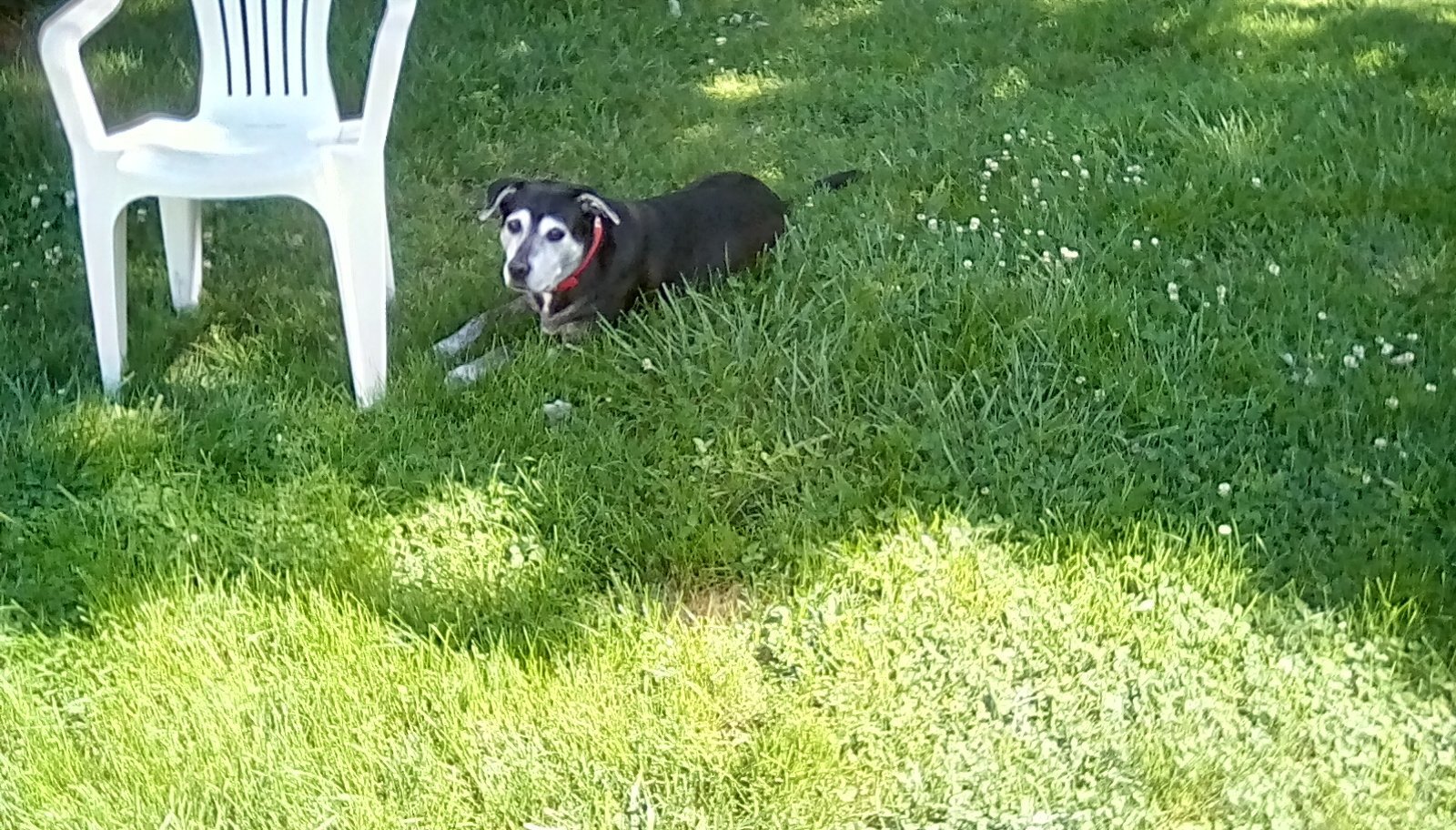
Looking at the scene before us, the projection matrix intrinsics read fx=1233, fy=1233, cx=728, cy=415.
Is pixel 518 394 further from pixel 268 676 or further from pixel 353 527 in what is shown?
pixel 268 676

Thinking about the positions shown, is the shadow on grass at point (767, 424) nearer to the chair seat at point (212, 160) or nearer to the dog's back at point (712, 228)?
the dog's back at point (712, 228)

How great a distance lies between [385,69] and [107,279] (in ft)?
3.05

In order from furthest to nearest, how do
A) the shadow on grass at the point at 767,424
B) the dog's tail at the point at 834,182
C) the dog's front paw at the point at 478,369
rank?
1. the dog's tail at the point at 834,182
2. the dog's front paw at the point at 478,369
3. the shadow on grass at the point at 767,424

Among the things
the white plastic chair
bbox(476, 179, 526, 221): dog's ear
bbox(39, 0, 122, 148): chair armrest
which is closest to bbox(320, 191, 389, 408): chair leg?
the white plastic chair

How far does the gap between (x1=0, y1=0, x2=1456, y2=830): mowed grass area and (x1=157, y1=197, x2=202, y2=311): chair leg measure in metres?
0.07

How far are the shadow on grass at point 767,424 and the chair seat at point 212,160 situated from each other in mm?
541

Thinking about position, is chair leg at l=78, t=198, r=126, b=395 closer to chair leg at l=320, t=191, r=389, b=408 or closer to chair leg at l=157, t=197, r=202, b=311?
chair leg at l=157, t=197, r=202, b=311

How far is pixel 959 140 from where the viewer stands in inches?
195

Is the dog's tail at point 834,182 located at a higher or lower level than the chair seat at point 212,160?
lower

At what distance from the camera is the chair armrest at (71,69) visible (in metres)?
3.01

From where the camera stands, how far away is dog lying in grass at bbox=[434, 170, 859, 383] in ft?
11.5

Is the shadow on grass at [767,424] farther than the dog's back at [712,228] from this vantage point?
No

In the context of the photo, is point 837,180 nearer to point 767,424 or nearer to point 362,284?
point 767,424

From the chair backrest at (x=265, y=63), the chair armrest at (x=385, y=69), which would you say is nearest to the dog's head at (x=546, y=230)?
the chair armrest at (x=385, y=69)
